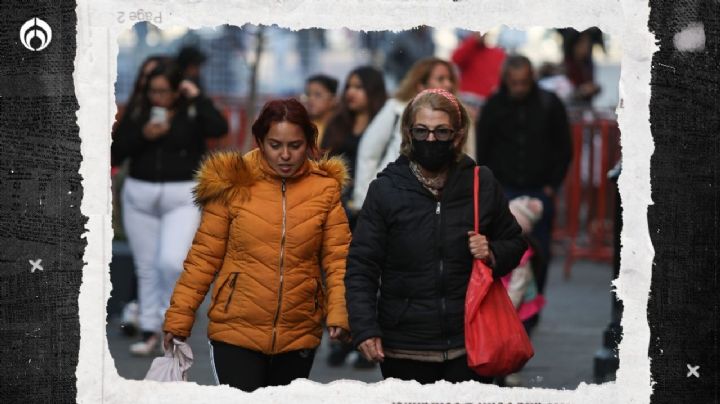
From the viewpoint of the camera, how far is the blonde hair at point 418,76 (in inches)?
344

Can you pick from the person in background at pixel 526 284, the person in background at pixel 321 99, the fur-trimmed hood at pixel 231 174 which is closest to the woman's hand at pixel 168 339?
the fur-trimmed hood at pixel 231 174

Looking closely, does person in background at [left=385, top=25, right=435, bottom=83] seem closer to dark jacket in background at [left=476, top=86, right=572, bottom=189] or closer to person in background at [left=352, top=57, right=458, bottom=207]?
dark jacket in background at [left=476, top=86, right=572, bottom=189]

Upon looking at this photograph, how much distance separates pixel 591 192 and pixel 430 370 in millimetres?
9282

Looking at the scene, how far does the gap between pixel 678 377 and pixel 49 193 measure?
260cm

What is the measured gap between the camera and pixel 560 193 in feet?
51.4

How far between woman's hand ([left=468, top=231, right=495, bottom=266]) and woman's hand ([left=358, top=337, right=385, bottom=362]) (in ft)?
1.62

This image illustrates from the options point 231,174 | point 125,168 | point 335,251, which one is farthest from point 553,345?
point 231,174

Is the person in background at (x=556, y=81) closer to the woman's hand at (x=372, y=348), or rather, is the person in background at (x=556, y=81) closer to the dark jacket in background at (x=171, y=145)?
the dark jacket in background at (x=171, y=145)

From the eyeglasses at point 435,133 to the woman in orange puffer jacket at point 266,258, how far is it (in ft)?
1.67

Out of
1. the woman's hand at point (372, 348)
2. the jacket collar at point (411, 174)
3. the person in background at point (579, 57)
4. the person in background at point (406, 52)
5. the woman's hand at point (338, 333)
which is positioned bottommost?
the woman's hand at point (372, 348)

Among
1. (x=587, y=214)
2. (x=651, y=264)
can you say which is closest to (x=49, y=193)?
(x=651, y=264)

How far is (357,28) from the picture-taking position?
19.1 ft

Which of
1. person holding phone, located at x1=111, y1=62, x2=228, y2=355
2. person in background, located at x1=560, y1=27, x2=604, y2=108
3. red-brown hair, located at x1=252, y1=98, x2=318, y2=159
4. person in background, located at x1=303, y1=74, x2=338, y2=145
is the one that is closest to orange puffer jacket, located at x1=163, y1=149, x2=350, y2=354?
red-brown hair, located at x1=252, y1=98, x2=318, y2=159

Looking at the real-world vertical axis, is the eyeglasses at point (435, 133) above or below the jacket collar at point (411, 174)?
above
